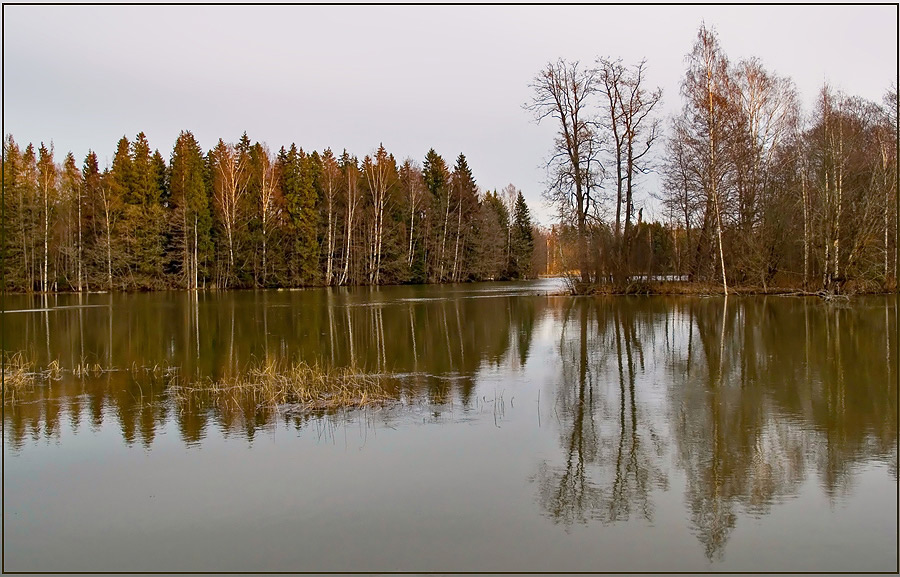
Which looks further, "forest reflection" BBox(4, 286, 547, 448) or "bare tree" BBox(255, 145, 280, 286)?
"bare tree" BBox(255, 145, 280, 286)

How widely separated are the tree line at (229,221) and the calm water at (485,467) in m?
36.5

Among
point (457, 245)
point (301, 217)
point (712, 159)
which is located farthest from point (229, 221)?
point (712, 159)

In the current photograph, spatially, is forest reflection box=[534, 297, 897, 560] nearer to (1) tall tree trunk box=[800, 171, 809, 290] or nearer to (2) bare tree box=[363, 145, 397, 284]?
(1) tall tree trunk box=[800, 171, 809, 290]

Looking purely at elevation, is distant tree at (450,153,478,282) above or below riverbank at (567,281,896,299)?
above

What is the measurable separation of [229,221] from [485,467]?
154 ft

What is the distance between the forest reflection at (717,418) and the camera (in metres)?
5.89

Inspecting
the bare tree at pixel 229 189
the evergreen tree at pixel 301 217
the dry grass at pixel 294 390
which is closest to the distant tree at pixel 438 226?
the evergreen tree at pixel 301 217

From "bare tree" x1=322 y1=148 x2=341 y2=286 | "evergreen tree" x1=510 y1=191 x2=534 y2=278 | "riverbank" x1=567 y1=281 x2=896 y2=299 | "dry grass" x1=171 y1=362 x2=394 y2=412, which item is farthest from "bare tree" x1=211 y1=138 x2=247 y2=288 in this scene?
"dry grass" x1=171 y1=362 x2=394 y2=412

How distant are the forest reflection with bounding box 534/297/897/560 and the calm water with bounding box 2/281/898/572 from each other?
0.11ft

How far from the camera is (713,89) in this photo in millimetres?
29656

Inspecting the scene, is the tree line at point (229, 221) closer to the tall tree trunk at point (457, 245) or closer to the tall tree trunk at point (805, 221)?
the tall tree trunk at point (457, 245)

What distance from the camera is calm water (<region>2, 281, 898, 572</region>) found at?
493 cm

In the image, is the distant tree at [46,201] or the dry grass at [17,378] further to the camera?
the distant tree at [46,201]

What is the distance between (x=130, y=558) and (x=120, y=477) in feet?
6.87
